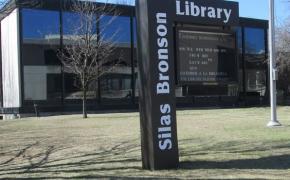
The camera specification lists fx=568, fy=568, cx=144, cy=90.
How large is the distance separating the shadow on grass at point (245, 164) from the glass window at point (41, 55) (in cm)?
2825

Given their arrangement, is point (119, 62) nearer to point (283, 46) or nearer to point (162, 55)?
point (283, 46)

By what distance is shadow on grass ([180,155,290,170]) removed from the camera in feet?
33.8

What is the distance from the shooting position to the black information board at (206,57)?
10.9 metres

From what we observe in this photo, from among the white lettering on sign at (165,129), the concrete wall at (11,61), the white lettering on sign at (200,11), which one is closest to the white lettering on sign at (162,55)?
the white lettering on sign at (165,129)

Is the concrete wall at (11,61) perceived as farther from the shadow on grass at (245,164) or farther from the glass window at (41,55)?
the shadow on grass at (245,164)

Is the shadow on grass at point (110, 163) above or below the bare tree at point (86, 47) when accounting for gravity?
below

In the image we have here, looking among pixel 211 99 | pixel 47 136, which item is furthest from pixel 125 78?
pixel 47 136

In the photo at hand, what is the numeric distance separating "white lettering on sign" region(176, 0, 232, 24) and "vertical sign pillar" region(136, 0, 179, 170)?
0.35 m

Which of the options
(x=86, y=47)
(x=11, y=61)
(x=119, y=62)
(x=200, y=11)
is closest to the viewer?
(x=200, y=11)

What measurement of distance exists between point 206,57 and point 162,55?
146 cm

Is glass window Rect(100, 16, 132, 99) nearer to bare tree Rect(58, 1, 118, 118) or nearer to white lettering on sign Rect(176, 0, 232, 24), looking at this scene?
bare tree Rect(58, 1, 118, 118)

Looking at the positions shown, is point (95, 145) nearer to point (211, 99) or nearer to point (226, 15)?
point (226, 15)

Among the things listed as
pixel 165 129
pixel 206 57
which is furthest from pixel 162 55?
pixel 206 57

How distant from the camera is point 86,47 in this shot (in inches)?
1176
